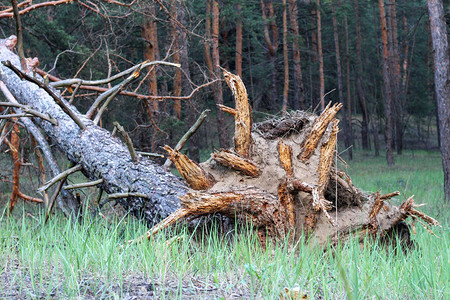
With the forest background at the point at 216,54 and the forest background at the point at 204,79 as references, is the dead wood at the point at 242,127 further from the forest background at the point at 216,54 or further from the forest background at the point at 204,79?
the forest background at the point at 204,79

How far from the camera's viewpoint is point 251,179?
4.55 m

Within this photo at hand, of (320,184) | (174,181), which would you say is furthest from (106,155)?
(320,184)

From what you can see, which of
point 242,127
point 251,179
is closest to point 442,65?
point 242,127

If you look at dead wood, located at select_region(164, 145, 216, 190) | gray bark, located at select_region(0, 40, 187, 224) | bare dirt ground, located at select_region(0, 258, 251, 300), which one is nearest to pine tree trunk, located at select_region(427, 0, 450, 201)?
dead wood, located at select_region(164, 145, 216, 190)

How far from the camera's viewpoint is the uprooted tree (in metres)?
4.14

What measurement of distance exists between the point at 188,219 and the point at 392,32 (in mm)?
26086

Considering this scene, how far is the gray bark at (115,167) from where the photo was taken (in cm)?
454

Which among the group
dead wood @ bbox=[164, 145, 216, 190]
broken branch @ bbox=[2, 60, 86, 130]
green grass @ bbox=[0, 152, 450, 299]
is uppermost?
broken branch @ bbox=[2, 60, 86, 130]

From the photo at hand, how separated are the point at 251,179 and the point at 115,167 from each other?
1.50 metres

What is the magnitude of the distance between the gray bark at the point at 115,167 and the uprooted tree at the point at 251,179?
0.01 meters

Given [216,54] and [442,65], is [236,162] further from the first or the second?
[216,54]

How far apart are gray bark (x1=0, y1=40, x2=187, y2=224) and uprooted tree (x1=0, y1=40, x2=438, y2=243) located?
0.04 feet

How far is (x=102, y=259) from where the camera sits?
294 centimetres

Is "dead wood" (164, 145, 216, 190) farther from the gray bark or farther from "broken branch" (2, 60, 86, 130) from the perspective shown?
"broken branch" (2, 60, 86, 130)
